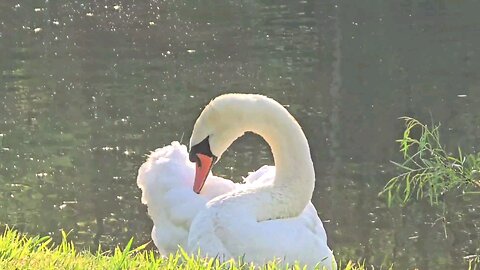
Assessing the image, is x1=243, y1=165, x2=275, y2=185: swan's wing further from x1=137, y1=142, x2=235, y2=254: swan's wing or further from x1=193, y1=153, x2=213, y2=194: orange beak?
x1=193, y1=153, x2=213, y2=194: orange beak

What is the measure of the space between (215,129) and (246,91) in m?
11.7

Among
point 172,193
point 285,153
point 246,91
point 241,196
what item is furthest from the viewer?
point 246,91

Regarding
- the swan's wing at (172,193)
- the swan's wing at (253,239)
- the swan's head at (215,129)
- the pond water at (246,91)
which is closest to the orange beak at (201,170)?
the swan's head at (215,129)

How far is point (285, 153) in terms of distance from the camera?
21.4 ft

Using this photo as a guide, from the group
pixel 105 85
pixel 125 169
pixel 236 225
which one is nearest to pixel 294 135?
pixel 236 225

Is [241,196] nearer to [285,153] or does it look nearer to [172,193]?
[285,153]

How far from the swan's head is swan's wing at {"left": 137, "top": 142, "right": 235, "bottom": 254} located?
0.49 m

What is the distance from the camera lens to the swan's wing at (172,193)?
6918 millimetres

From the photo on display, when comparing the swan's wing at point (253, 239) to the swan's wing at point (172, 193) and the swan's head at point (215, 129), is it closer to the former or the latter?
the swan's head at point (215, 129)

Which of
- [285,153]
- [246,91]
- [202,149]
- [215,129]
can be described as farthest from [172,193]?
[246,91]

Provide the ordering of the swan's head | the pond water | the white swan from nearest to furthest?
the white swan, the swan's head, the pond water

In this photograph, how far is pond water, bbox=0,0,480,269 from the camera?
11570 mm

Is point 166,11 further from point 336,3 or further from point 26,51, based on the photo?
point 26,51

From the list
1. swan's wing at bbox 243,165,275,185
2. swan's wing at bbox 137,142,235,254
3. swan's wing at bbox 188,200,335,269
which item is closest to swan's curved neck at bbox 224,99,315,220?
swan's wing at bbox 188,200,335,269
